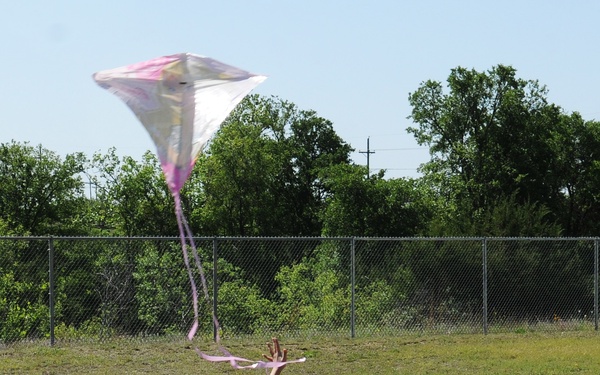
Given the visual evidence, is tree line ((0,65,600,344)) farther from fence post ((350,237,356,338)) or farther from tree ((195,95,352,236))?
fence post ((350,237,356,338))

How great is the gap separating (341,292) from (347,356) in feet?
15.6

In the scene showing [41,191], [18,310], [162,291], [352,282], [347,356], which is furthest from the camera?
[41,191]

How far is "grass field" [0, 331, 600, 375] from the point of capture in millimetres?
10875

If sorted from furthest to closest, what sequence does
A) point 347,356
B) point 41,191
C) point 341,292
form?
point 41,191
point 341,292
point 347,356

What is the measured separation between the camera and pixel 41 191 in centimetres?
4872

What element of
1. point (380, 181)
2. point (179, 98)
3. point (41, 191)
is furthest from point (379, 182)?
point (179, 98)

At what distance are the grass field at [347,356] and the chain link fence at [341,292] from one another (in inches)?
42.0

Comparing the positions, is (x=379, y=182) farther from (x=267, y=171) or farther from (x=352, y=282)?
(x=352, y=282)

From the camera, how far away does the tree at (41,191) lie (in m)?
47.8

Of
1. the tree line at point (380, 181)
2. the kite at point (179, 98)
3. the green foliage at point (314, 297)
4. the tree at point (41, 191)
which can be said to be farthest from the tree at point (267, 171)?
the kite at point (179, 98)

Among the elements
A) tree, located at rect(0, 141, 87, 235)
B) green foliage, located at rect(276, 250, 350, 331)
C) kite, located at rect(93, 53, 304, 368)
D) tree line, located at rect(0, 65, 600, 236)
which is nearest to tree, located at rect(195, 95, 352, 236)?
tree line, located at rect(0, 65, 600, 236)

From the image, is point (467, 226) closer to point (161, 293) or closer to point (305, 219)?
point (161, 293)

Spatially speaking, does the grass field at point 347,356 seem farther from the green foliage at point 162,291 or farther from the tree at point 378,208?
the tree at point 378,208

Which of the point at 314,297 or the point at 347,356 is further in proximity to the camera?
the point at 314,297
